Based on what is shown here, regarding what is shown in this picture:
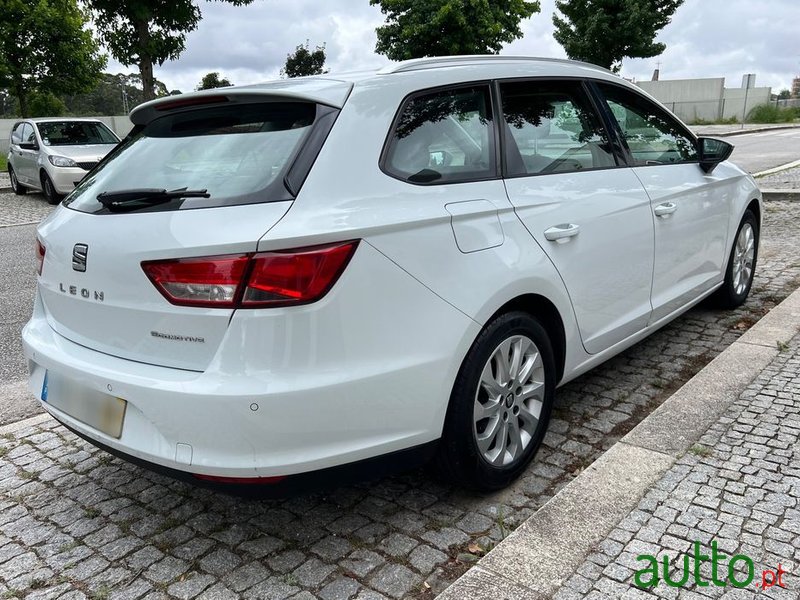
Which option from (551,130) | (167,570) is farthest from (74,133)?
(167,570)

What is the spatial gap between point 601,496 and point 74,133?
15002 mm

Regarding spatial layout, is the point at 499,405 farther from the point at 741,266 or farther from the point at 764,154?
the point at 764,154

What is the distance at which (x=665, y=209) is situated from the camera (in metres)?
3.89

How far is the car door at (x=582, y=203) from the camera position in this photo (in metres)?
3.08

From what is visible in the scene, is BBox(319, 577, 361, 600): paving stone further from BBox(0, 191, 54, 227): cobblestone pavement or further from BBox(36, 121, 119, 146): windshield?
BBox(36, 121, 119, 146): windshield

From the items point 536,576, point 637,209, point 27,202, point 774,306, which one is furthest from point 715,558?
point 27,202

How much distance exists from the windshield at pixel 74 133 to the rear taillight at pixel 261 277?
1382 centimetres

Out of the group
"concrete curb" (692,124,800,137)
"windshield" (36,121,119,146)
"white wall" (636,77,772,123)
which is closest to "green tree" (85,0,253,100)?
"windshield" (36,121,119,146)

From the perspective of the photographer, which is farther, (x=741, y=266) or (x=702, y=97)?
(x=702, y=97)

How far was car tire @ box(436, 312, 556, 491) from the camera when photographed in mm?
2670

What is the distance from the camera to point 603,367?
4.46 metres

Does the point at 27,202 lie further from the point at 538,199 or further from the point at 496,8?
the point at 496,8

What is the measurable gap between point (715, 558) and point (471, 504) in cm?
95

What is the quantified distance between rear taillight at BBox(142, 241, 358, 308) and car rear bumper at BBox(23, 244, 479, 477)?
0.19 feet
